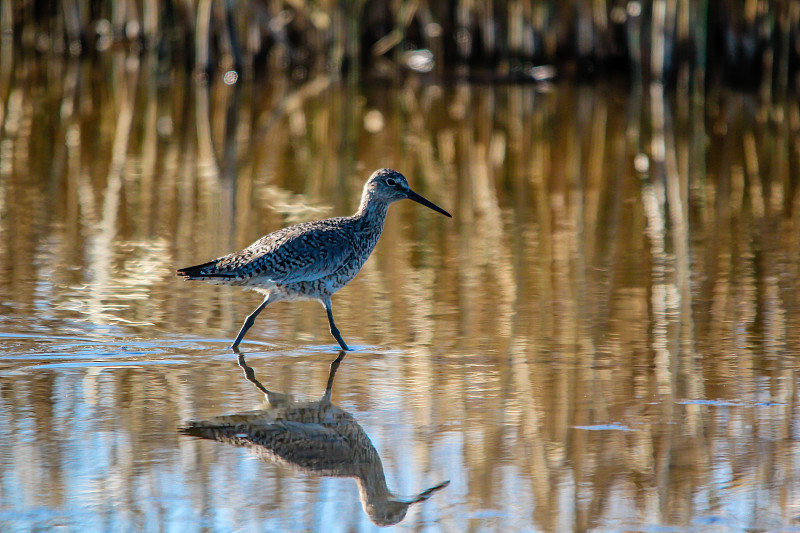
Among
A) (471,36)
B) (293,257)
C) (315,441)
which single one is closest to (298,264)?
(293,257)

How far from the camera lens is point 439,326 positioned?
6750 millimetres

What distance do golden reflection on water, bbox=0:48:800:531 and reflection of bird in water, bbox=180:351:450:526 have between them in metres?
0.09

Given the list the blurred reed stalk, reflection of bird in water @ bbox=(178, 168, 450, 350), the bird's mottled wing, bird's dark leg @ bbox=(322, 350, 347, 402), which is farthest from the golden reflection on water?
the blurred reed stalk

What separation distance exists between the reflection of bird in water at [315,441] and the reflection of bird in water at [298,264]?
98 centimetres

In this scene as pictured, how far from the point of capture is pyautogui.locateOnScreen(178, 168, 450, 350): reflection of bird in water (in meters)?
6.34

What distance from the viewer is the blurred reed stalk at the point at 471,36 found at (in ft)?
58.7

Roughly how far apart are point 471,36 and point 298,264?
13.6 m

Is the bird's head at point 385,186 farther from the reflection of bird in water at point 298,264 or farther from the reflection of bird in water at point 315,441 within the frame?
the reflection of bird in water at point 315,441

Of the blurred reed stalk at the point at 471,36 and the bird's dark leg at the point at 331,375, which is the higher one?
the blurred reed stalk at the point at 471,36

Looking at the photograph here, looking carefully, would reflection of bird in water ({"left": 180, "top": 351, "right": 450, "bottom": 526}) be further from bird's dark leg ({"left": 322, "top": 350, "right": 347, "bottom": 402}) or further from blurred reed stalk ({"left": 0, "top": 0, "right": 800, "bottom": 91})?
blurred reed stalk ({"left": 0, "top": 0, "right": 800, "bottom": 91})

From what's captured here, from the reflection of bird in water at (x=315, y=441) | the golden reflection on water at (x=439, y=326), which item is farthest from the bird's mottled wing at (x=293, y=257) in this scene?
the reflection of bird in water at (x=315, y=441)

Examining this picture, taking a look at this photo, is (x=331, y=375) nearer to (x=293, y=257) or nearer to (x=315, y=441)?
(x=293, y=257)

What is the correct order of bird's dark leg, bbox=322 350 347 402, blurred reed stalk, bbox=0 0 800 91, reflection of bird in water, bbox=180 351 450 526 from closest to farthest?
1. reflection of bird in water, bbox=180 351 450 526
2. bird's dark leg, bbox=322 350 347 402
3. blurred reed stalk, bbox=0 0 800 91

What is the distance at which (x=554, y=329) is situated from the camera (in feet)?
22.0
